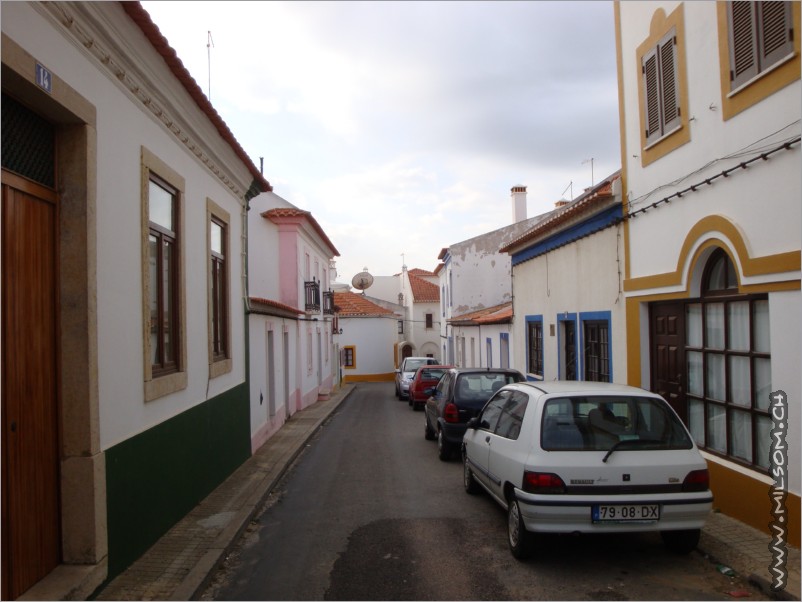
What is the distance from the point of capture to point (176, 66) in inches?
254

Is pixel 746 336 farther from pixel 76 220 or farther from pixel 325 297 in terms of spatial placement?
pixel 325 297

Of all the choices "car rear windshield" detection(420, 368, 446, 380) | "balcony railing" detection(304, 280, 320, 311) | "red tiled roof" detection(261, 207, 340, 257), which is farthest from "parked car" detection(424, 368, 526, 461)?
"balcony railing" detection(304, 280, 320, 311)

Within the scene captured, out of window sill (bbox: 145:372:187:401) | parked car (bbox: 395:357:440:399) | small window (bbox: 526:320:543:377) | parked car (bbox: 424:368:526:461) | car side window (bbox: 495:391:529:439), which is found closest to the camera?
window sill (bbox: 145:372:187:401)

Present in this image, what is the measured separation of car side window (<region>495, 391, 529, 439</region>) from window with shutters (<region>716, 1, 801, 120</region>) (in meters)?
3.58

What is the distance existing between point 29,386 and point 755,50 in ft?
22.2

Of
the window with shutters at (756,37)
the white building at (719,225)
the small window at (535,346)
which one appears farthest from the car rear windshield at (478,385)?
the window with shutters at (756,37)

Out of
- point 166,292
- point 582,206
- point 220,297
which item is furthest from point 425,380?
point 166,292

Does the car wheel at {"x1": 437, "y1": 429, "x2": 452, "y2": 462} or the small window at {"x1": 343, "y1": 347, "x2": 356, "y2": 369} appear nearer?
the car wheel at {"x1": 437, "y1": 429, "x2": 452, "y2": 462}

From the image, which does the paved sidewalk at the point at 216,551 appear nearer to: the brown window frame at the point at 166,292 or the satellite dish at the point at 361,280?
the brown window frame at the point at 166,292

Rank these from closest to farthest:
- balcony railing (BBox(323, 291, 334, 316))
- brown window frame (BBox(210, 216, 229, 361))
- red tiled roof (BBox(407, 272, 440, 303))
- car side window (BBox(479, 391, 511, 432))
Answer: car side window (BBox(479, 391, 511, 432)) → brown window frame (BBox(210, 216, 229, 361)) → balcony railing (BBox(323, 291, 334, 316)) → red tiled roof (BBox(407, 272, 440, 303))

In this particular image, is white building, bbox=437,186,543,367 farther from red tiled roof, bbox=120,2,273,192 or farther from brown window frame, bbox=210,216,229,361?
red tiled roof, bbox=120,2,273,192

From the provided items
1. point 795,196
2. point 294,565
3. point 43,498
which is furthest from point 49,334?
point 795,196

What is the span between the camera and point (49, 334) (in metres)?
4.63

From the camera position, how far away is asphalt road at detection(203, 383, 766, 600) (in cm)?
502
